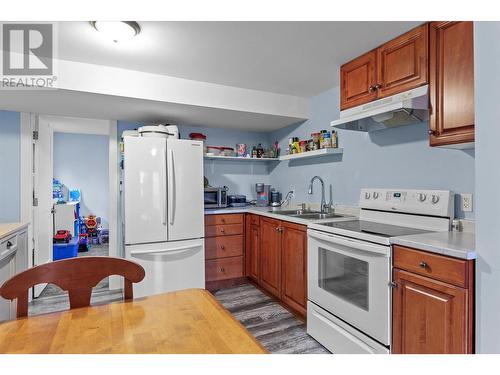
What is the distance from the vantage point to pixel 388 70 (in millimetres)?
1998

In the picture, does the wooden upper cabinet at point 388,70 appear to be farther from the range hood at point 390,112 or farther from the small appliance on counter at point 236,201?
the small appliance on counter at point 236,201

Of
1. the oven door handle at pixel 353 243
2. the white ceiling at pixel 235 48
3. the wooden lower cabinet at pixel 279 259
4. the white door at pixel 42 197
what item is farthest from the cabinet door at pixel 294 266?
the white door at pixel 42 197

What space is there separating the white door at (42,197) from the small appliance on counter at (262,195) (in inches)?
101

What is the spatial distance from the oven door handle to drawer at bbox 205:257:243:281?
140 centimetres

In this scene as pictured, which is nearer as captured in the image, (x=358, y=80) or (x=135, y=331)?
(x=135, y=331)

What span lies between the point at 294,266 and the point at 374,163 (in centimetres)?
117

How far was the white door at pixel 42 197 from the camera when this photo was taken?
3129 mm

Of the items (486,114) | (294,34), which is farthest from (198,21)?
(486,114)

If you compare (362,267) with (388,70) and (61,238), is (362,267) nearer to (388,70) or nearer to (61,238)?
(388,70)

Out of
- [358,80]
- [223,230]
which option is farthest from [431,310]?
[223,230]

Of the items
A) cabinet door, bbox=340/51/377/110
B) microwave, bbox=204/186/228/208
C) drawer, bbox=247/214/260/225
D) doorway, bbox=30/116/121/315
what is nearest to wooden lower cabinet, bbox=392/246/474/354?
cabinet door, bbox=340/51/377/110

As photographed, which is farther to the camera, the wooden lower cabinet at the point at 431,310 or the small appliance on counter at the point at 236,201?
the small appliance on counter at the point at 236,201

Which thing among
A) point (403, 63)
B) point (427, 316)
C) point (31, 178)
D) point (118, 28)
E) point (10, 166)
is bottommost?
point (427, 316)

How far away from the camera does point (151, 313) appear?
919 millimetres
